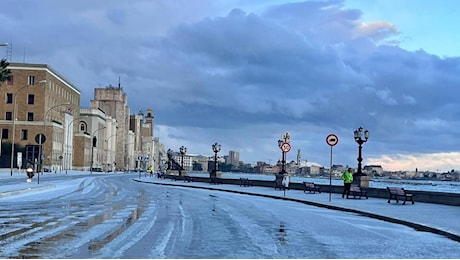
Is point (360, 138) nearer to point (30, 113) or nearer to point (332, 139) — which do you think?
point (332, 139)

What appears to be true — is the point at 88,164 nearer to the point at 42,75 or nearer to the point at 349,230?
the point at 42,75

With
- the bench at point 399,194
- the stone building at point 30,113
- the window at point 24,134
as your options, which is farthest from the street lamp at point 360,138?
the window at point 24,134

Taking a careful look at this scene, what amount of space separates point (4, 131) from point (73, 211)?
10870 cm

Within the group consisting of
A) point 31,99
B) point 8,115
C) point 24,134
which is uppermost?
point 31,99

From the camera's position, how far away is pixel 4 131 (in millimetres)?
122500

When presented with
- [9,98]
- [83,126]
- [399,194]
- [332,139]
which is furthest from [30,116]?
A: [399,194]

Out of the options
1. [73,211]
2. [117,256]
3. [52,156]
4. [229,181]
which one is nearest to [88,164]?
[52,156]

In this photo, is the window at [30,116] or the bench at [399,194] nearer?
the bench at [399,194]

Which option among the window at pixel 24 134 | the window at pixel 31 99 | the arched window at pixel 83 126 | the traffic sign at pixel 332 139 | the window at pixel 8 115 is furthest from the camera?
the arched window at pixel 83 126

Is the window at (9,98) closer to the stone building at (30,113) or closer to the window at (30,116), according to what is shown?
the stone building at (30,113)

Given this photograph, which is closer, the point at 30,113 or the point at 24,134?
the point at 24,134

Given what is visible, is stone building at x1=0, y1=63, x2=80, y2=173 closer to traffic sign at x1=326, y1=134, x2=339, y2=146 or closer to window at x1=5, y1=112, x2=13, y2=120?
window at x1=5, y1=112, x2=13, y2=120

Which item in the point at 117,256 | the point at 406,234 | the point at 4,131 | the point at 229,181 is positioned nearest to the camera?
the point at 117,256

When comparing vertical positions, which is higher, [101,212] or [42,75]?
[42,75]
